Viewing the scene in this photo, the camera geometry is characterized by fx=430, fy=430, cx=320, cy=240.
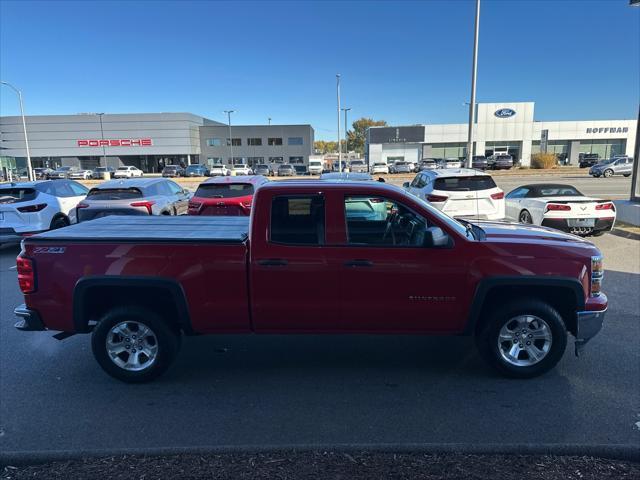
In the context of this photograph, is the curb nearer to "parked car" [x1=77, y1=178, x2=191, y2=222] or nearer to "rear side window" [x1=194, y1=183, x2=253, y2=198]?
"rear side window" [x1=194, y1=183, x2=253, y2=198]

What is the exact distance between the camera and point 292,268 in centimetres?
377

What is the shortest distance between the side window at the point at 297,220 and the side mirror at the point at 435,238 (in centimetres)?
92

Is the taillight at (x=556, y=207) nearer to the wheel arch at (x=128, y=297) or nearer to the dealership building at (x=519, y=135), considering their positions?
the wheel arch at (x=128, y=297)

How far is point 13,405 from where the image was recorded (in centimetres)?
369

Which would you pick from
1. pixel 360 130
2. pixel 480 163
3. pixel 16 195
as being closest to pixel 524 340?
pixel 16 195

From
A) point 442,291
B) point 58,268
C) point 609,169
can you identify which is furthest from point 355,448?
point 609,169

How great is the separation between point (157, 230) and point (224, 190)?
5.24 metres

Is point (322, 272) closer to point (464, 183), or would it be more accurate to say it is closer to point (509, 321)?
point (509, 321)

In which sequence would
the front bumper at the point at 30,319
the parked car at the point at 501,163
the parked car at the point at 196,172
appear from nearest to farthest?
the front bumper at the point at 30,319 → the parked car at the point at 501,163 → the parked car at the point at 196,172

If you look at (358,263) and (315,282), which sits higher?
(358,263)

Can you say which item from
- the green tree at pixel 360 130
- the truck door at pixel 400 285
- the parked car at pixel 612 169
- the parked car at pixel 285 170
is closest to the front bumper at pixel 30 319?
the truck door at pixel 400 285

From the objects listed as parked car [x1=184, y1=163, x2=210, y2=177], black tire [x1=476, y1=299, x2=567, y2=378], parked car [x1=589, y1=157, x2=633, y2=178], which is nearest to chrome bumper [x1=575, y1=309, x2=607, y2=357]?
black tire [x1=476, y1=299, x2=567, y2=378]

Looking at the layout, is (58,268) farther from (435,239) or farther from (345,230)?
(435,239)

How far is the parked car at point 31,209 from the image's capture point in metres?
9.39
